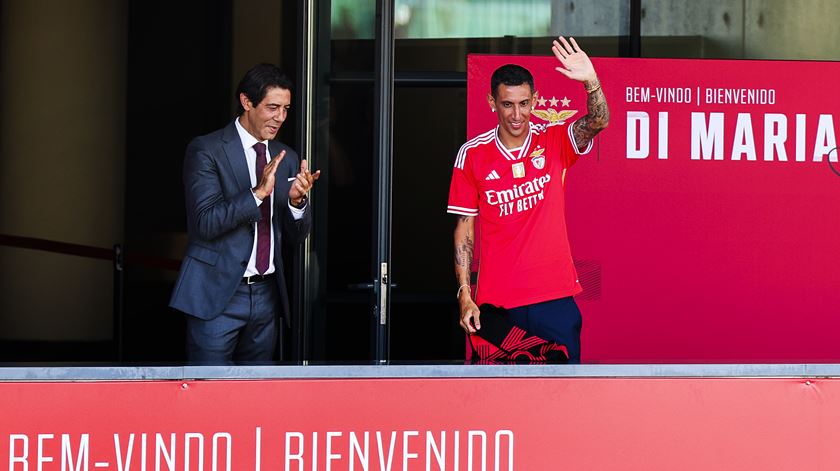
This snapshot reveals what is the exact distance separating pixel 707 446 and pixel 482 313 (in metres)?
1.65

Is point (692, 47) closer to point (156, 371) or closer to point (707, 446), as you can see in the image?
point (707, 446)

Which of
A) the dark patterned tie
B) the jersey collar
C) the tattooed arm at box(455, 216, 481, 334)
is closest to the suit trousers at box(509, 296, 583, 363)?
the tattooed arm at box(455, 216, 481, 334)

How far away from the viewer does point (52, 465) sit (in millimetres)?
2598

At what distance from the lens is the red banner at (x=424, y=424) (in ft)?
8.55

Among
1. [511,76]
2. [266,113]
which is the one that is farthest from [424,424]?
[511,76]

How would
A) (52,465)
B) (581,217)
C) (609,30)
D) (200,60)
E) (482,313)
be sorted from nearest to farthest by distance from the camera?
(52,465) < (482,313) < (581,217) < (609,30) < (200,60)

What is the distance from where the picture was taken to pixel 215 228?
378cm

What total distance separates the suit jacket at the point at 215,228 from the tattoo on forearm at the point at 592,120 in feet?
3.27

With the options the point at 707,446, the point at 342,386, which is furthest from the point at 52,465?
the point at 707,446

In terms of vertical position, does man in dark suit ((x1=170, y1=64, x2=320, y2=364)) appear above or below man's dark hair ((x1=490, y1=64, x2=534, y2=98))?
below

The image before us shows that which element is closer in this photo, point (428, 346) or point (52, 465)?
point (52, 465)

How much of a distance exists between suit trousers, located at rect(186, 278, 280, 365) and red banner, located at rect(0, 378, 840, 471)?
47.8 inches

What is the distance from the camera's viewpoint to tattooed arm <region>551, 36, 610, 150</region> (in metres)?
3.93

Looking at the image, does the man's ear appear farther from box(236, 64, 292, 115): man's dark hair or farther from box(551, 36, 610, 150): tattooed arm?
box(551, 36, 610, 150): tattooed arm
